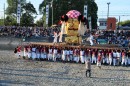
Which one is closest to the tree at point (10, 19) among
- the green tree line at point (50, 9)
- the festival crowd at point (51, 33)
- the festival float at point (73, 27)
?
the green tree line at point (50, 9)

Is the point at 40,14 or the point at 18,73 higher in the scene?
the point at 40,14

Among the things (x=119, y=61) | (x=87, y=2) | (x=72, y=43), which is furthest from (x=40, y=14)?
(x=119, y=61)

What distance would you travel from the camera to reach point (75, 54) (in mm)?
34688

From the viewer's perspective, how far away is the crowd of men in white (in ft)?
111

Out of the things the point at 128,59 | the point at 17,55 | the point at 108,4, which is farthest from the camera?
the point at 108,4

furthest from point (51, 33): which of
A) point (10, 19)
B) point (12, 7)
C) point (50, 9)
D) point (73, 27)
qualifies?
point (12, 7)

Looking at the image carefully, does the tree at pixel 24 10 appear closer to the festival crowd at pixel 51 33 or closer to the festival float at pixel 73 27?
the festival crowd at pixel 51 33

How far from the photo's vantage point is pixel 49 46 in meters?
35.8

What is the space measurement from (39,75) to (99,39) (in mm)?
25808

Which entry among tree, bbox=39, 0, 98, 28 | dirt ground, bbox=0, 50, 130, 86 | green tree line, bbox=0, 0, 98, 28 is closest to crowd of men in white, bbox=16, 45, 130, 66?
dirt ground, bbox=0, 50, 130, 86

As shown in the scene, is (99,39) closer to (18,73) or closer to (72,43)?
(72,43)

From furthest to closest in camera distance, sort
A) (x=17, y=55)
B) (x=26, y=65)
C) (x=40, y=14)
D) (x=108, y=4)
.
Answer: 1. (x=40, y=14)
2. (x=108, y=4)
3. (x=17, y=55)
4. (x=26, y=65)

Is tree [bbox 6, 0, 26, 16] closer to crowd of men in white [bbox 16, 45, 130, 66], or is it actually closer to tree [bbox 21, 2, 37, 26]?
tree [bbox 21, 2, 37, 26]

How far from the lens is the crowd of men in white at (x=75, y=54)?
33.7 metres
